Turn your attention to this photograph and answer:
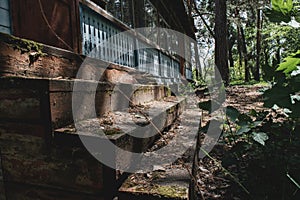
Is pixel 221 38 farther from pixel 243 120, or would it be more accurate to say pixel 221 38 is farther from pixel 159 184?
pixel 159 184

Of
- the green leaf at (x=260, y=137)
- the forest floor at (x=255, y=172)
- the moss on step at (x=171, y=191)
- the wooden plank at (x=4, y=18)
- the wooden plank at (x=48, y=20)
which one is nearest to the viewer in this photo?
the moss on step at (x=171, y=191)

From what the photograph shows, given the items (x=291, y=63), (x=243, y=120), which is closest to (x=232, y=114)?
(x=243, y=120)

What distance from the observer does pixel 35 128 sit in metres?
0.95

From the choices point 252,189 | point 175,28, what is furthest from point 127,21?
point 175,28

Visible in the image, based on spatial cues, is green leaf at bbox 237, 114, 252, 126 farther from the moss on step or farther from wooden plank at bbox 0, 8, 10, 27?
wooden plank at bbox 0, 8, 10, 27

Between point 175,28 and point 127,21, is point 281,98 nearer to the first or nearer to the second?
point 127,21

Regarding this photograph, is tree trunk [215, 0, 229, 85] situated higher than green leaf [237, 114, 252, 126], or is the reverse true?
tree trunk [215, 0, 229, 85]

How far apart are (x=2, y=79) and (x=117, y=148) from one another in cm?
59

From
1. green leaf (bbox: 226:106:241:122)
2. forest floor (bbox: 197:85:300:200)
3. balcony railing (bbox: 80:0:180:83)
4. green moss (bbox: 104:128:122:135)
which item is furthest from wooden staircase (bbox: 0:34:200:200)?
balcony railing (bbox: 80:0:180:83)

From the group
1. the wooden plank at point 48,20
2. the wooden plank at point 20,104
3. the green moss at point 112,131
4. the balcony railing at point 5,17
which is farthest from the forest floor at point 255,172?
the balcony railing at point 5,17

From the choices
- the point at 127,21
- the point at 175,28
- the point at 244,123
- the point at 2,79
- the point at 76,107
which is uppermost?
the point at 175,28

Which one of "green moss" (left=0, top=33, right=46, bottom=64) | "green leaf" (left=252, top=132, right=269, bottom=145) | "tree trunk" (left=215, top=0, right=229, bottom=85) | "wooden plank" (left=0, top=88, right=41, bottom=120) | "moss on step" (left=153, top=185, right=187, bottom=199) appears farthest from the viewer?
"tree trunk" (left=215, top=0, right=229, bottom=85)

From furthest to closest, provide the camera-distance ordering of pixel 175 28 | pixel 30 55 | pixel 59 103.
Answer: pixel 175 28 → pixel 30 55 → pixel 59 103

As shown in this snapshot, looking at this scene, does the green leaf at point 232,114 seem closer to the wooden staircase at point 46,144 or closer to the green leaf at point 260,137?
the green leaf at point 260,137
